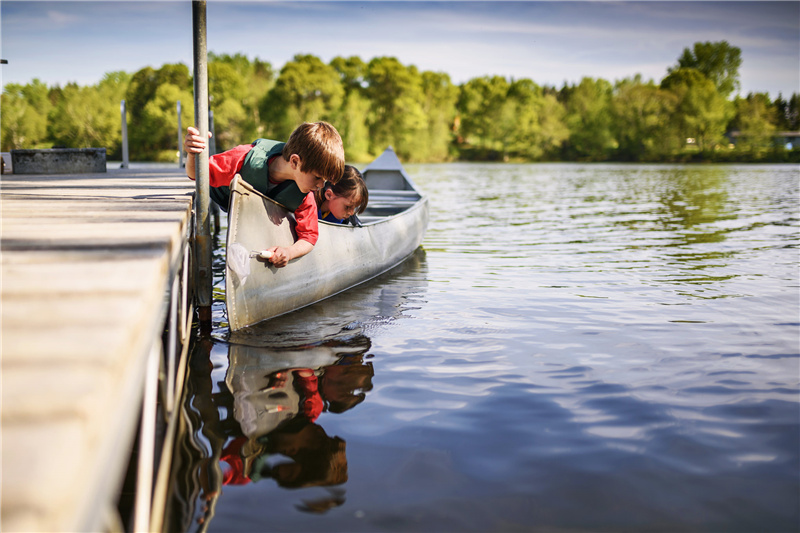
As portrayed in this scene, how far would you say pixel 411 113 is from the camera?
7106 centimetres

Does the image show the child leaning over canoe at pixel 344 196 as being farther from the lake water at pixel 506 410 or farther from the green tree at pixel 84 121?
the green tree at pixel 84 121

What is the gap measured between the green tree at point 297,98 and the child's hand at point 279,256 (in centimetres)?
5980

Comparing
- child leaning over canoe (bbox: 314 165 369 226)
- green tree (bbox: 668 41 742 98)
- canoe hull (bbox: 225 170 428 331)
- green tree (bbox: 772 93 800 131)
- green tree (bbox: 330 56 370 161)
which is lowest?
canoe hull (bbox: 225 170 428 331)

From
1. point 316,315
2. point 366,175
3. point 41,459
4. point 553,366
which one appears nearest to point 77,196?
point 316,315

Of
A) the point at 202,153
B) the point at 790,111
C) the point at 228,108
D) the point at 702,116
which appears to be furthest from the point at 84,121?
the point at 790,111

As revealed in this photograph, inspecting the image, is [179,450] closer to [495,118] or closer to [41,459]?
[41,459]

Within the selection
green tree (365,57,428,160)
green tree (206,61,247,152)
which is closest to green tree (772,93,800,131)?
green tree (365,57,428,160)

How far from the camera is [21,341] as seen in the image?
1.28 m

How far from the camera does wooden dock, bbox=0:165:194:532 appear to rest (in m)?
0.86

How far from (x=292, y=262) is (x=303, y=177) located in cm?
106

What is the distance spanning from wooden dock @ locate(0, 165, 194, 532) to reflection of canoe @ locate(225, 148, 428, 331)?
6.84 feet

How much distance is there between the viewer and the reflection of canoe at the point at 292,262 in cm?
476

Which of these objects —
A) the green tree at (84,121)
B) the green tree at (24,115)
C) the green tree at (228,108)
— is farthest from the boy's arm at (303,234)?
the green tree at (84,121)

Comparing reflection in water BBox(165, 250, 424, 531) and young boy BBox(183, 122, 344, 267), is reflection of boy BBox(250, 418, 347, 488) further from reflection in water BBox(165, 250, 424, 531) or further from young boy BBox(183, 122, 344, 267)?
young boy BBox(183, 122, 344, 267)
